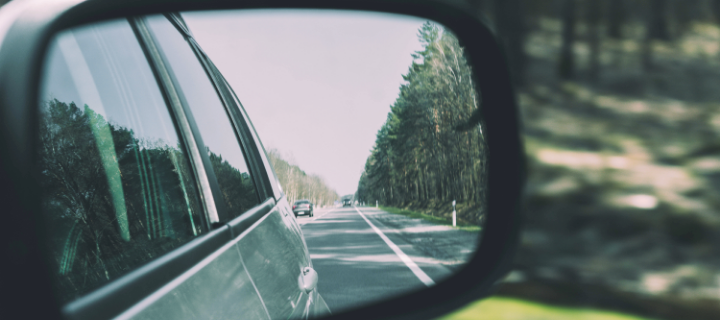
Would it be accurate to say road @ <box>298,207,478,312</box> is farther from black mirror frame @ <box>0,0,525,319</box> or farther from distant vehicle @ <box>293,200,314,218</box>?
distant vehicle @ <box>293,200,314,218</box>

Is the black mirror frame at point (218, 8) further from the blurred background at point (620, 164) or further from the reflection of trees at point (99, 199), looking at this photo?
the blurred background at point (620, 164)

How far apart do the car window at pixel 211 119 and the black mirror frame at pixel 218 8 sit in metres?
0.37

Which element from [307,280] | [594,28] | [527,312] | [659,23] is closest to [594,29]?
[594,28]

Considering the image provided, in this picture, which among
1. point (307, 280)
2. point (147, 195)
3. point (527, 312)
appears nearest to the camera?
point (147, 195)

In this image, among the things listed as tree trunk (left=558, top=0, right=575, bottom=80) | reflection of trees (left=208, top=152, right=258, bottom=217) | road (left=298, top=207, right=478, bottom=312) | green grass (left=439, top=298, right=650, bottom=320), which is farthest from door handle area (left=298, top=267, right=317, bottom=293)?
road (left=298, top=207, right=478, bottom=312)

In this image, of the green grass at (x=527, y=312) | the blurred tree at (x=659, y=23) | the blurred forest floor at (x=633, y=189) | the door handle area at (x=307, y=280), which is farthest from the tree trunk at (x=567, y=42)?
the door handle area at (x=307, y=280)

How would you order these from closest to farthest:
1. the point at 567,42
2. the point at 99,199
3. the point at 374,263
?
the point at 99,199
the point at 567,42
the point at 374,263

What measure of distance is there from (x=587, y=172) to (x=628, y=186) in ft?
0.60

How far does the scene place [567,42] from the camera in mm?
2562

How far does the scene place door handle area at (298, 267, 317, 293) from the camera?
201 centimetres

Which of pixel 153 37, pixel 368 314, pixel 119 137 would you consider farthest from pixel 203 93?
pixel 368 314

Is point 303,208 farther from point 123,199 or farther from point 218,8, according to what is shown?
point 123,199

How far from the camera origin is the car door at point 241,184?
169 cm

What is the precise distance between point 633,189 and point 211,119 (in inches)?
72.4
